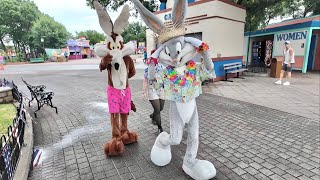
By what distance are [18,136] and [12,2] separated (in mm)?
38356

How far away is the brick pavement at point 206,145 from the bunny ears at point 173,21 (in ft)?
6.71

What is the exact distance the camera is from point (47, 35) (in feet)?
110

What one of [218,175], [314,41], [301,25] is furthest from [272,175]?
[314,41]

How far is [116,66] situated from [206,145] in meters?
2.26

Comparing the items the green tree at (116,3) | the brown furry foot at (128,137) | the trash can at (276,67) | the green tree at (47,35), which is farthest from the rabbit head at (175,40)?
the green tree at (47,35)

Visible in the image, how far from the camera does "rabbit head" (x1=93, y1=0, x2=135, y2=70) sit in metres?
3.53

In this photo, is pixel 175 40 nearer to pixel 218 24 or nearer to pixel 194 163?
pixel 194 163

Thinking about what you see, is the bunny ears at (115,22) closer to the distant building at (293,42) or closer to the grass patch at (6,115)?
the grass patch at (6,115)

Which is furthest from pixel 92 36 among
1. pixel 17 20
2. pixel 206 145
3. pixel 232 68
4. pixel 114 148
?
pixel 206 145

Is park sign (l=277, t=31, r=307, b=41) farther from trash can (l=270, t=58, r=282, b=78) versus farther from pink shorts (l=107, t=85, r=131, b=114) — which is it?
pink shorts (l=107, t=85, r=131, b=114)

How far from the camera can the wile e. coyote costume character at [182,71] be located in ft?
9.27

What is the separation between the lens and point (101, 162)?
141 inches

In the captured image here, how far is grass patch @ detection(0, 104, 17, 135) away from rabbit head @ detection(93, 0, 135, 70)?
296 centimetres

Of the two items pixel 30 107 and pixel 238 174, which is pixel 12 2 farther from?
pixel 238 174
